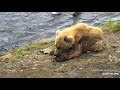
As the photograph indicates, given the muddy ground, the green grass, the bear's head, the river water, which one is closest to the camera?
the muddy ground

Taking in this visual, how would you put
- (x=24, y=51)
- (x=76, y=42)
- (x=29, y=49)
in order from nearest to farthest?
1. (x=76, y=42)
2. (x=24, y=51)
3. (x=29, y=49)

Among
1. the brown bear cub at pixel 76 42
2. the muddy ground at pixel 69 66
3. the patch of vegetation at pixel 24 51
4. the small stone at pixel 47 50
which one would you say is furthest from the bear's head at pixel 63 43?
the patch of vegetation at pixel 24 51

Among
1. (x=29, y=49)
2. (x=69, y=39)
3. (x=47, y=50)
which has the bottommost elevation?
(x=29, y=49)

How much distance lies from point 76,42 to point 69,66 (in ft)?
2.45

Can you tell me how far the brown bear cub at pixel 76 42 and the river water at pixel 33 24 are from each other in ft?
8.09

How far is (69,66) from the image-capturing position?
534 centimetres

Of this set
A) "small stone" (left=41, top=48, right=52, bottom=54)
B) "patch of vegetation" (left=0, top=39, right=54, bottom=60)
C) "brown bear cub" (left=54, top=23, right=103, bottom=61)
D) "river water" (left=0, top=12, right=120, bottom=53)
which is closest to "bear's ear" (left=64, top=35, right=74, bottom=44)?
"brown bear cub" (left=54, top=23, right=103, bottom=61)

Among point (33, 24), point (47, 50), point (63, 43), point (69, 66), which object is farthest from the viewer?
point (33, 24)

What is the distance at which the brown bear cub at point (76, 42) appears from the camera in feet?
18.8

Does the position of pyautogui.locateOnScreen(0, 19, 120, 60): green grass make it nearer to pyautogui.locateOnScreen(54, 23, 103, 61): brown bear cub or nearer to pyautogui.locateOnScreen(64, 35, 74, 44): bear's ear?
pyautogui.locateOnScreen(54, 23, 103, 61): brown bear cub

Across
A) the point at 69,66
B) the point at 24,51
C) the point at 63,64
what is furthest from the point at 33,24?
the point at 69,66

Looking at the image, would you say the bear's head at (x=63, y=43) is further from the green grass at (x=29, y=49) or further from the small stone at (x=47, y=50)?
the green grass at (x=29, y=49)

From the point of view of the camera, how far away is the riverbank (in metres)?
4.88

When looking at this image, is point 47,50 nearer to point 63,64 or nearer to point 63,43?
point 63,43
